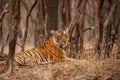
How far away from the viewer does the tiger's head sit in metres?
9.46

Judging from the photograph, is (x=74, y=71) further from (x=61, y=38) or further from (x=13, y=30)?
(x=61, y=38)

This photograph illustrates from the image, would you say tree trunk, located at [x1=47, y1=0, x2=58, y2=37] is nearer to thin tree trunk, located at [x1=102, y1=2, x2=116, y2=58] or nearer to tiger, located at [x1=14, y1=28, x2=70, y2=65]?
tiger, located at [x1=14, y1=28, x2=70, y2=65]

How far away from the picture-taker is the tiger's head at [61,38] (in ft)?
31.0

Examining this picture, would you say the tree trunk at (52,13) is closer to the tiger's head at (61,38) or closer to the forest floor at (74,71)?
the tiger's head at (61,38)

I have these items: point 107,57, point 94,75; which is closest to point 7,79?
point 94,75

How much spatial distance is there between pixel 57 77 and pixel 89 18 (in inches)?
498

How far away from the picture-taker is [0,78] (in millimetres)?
7121

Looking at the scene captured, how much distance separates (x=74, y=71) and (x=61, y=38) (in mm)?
2090

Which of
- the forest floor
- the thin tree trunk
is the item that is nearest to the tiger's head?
the thin tree trunk

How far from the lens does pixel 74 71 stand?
7555 millimetres

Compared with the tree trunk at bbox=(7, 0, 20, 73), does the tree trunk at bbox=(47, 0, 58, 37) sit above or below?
above

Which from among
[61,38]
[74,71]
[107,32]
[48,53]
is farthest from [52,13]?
[74,71]

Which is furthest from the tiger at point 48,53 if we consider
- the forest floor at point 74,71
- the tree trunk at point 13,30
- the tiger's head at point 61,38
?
the tree trunk at point 13,30

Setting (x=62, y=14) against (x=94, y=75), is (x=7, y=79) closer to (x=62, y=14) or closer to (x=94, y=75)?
(x=94, y=75)
